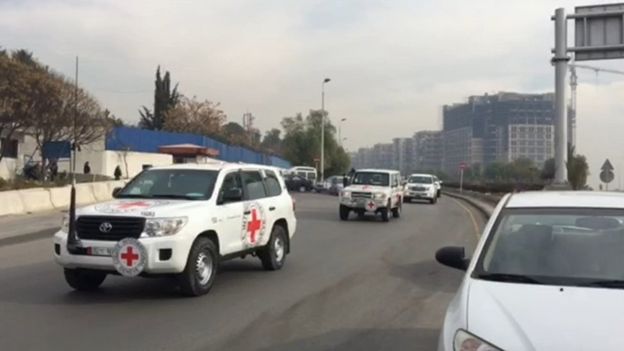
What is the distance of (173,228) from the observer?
9.37 metres

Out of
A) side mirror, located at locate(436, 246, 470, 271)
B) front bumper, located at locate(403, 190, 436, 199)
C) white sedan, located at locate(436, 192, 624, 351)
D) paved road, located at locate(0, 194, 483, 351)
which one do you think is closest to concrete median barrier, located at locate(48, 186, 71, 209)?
paved road, located at locate(0, 194, 483, 351)

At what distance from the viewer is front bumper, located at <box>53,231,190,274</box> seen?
9.14 meters

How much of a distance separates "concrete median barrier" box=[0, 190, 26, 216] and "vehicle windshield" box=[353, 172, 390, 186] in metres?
11.6

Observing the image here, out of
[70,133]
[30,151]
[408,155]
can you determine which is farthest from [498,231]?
[408,155]

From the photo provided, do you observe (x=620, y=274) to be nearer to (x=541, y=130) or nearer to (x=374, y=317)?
→ (x=374, y=317)

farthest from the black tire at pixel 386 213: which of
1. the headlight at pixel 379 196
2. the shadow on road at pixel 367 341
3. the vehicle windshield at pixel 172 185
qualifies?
the shadow on road at pixel 367 341

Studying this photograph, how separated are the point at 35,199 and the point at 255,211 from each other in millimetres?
16920

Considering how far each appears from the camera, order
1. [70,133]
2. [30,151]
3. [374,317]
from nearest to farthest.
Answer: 1. [374,317]
2. [70,133]
3. [30,151]

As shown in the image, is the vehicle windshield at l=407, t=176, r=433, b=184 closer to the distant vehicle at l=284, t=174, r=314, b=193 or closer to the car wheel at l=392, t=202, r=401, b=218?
the distant vehicle at l=284, t=174, r=314, b=193

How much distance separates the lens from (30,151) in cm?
4838

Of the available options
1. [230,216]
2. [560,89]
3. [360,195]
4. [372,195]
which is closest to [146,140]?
[360,195]

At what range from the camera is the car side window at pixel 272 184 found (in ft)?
41.2

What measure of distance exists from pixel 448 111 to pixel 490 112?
2289 cm

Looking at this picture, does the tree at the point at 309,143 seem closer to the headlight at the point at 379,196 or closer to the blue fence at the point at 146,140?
the blue fence at the point at 146,140
